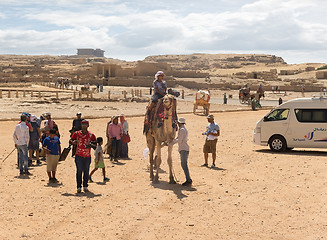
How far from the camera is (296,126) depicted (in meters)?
17.1

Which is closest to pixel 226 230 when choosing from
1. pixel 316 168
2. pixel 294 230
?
pixel 294 230

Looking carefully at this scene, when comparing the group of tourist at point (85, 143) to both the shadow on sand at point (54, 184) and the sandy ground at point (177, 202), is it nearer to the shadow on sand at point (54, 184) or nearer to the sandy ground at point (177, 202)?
the shadow on sand at point (54, 184)

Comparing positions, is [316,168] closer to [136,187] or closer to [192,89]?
[136,187]

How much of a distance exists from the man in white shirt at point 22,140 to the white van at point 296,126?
8.81 m

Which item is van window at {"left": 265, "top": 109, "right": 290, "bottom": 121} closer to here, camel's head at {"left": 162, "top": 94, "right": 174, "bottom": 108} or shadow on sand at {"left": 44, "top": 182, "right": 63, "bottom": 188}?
camel's head at {"left": 162, "top": 94, "right": 174, "bottom": 108}

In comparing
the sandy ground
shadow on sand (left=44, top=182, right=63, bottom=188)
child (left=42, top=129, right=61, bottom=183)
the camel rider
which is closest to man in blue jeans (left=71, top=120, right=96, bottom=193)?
the sandy ground

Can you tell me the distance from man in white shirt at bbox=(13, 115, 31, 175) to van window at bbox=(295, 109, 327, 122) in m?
9.99

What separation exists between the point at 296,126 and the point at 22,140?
9.92 m

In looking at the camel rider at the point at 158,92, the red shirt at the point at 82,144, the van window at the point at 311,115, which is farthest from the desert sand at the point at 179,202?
the camel rider at the point at 158,92

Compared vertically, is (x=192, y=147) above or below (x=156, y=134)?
below

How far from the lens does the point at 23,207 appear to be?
9.96m

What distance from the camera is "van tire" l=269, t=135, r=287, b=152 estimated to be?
17.2m

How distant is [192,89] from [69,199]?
59406 millimetres

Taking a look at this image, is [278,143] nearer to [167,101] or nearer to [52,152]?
[167,101]
